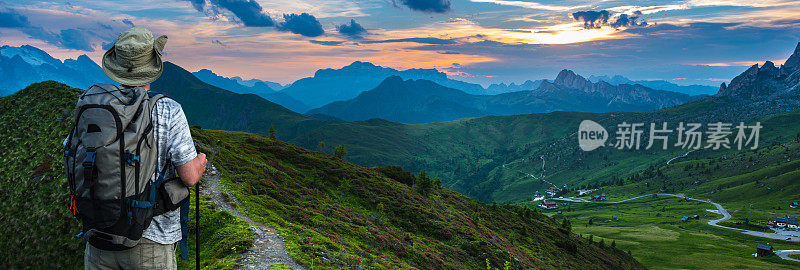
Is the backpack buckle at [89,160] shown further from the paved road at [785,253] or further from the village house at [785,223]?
the village house at [785,223]

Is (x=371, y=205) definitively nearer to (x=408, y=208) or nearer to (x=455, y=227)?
(x=408, y=208)

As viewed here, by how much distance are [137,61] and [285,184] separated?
41.2 metres

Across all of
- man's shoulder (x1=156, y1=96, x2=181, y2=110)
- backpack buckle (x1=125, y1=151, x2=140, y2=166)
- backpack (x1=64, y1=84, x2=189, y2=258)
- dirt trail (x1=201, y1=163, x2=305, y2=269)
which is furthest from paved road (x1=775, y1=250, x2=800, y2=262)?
backpack buckle (x1=125, y1=151, x2=140, y2=166)

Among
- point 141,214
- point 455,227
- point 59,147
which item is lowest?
point 455,227

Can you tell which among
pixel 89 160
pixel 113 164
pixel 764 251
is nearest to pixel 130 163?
pixel 113 164

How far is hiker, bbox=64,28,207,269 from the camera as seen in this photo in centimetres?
471

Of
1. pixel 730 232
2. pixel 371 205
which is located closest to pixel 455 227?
pixel 371 205

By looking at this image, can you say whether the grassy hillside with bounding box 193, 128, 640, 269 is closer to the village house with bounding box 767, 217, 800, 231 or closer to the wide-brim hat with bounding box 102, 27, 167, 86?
the wide-brim hat with bounding box 102, 27, 167, 86

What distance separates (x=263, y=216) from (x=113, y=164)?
72.6ft

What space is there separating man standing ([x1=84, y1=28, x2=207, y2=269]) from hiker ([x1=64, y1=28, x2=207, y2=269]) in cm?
1

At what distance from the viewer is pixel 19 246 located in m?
19.0

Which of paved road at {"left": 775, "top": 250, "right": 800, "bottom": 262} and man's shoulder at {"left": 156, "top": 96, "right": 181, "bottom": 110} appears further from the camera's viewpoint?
paved road at {"left": 775, "top": 250, "right": 800, "bottom": 262}

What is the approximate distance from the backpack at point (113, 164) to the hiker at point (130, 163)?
0.03 feet

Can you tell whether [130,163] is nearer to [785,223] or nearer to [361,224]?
[361,224]
